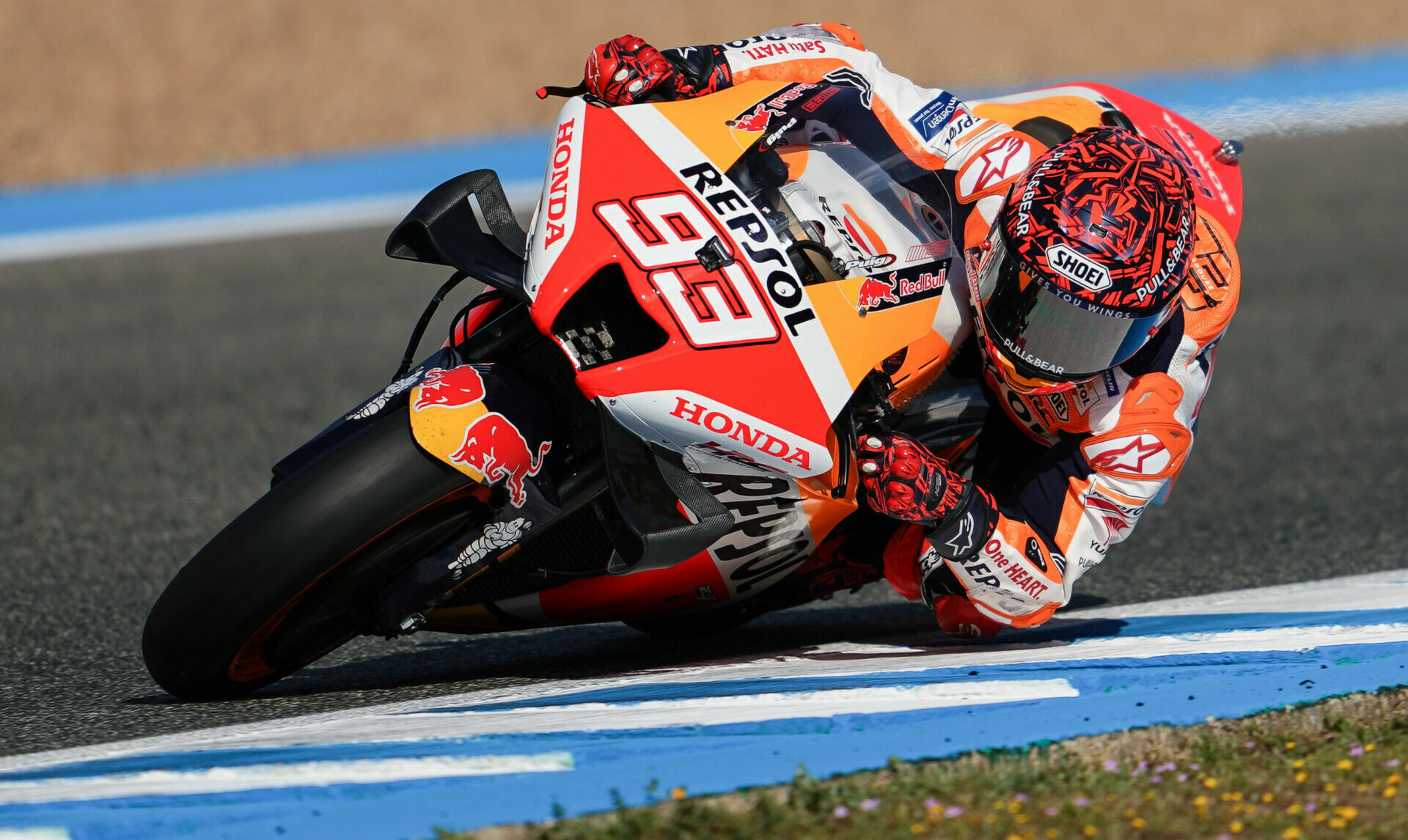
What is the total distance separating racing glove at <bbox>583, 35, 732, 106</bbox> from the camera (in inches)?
131

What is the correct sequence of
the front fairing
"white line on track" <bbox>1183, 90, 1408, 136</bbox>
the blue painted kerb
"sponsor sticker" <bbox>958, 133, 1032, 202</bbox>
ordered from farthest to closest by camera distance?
the blue painted kerb < "white line on track" <bbox>1183, 90, 1408, 136</bbox> < "sponsor sticker" <bbox>958, 133, 1032, 202</bbox> < the front fairing

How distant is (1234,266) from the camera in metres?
3.51

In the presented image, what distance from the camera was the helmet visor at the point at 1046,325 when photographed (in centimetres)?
295

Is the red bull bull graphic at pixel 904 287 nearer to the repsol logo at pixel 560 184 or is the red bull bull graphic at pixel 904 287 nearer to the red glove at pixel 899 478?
the red glove at pixel 899 478

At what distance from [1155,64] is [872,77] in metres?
10.2

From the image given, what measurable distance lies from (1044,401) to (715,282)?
986mm

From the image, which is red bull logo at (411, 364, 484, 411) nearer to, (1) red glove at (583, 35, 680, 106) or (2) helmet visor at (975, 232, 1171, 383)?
(1) red glove at (583, 35, 680, 106)

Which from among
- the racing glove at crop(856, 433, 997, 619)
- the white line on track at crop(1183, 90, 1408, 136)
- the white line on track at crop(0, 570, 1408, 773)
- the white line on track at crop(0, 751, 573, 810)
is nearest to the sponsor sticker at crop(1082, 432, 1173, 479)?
the racing glove at crop(856, 433, 997, 619)

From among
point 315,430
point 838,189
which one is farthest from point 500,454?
point 315,430

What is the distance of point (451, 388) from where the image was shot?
290 centimetres

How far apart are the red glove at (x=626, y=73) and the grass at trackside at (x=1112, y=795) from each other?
5.22 feet

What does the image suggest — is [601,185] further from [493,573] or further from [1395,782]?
[1395,782]

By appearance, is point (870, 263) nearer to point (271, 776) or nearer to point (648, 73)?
point (648, 73)

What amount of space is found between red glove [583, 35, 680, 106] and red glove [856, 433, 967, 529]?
0.97 m
